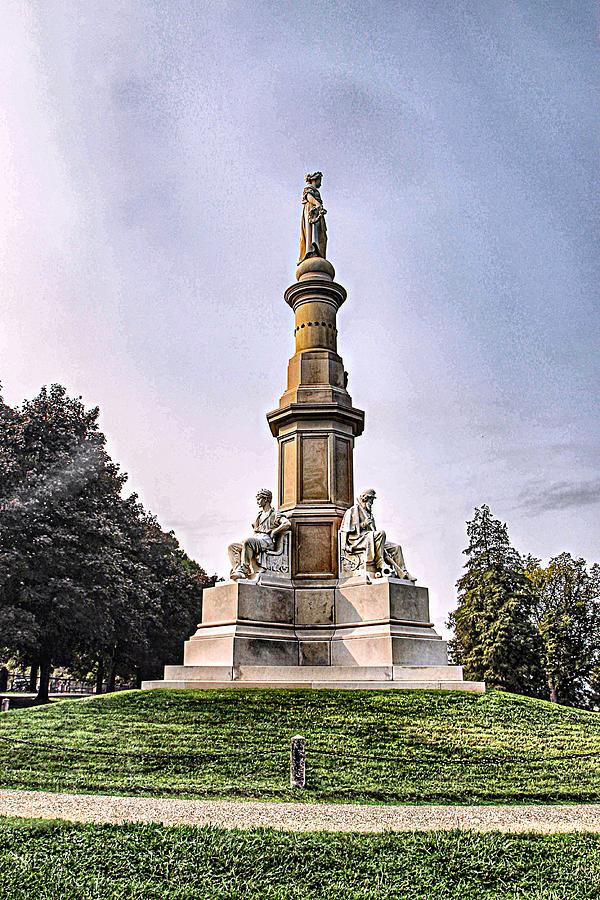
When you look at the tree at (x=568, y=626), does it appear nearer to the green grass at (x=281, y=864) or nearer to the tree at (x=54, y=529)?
the tree at (x=54, y=529)

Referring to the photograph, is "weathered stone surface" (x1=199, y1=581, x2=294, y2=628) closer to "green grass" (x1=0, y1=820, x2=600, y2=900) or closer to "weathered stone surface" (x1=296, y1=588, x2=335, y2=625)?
"weathered stone surface" (x1=296, y1=588, x2=335, y2=625)

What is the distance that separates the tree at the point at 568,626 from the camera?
3841 centimetres

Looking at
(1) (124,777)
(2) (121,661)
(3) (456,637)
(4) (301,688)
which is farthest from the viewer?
(3) (456,637)

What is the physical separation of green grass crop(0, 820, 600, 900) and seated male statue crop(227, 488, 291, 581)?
964 cm

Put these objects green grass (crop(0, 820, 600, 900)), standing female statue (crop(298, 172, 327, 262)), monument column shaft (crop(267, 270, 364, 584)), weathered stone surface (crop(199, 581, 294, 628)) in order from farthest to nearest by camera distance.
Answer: standing female statue (crop(298, 172, 327, 262)) → monument column shaft (crop(267, 270, 364, 584)) → weathered stone surface (crop(199, 581, 294, 628)) → green grass (crop(0, 820, 600, 900))

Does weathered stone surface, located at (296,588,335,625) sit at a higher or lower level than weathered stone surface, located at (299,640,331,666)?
higher

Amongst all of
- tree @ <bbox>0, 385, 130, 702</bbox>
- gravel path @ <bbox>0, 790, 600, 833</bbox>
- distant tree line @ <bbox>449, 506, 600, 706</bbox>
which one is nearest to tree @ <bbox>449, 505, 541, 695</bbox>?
distant tree line @ <bbox>449, 506, 600, 706</bbox>

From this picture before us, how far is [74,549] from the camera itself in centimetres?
2784

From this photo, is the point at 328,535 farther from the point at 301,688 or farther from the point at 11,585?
the point at 11,585

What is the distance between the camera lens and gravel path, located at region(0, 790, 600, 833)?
283 inches

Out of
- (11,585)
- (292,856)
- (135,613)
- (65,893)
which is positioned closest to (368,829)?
(292,856)

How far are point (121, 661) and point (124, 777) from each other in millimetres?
28741

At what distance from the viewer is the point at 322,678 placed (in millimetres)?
14555

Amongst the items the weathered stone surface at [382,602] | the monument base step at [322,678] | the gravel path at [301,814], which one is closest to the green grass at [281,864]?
the gravel path at [301,814]
